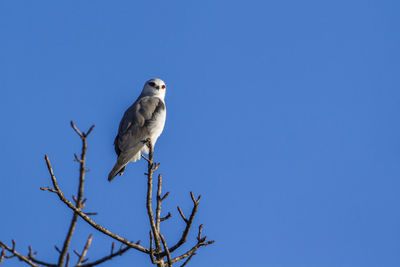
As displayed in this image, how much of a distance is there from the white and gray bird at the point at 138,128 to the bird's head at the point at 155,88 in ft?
2.09

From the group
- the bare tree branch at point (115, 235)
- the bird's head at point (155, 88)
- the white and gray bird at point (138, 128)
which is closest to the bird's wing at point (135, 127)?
the white and gray bird at point (138, 128)

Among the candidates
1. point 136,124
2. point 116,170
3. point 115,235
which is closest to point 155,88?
point 136,124

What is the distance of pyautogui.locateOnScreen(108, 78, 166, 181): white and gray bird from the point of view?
666 cm

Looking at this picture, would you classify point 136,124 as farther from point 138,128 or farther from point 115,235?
point 115,235

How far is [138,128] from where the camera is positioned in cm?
704

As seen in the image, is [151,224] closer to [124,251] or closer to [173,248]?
[173,248]

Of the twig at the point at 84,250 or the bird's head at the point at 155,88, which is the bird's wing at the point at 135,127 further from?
the twig at the point at 84,250

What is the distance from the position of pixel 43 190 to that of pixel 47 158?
0.29 m

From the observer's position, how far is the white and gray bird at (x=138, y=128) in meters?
6.66

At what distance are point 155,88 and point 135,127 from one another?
1576 millimetres

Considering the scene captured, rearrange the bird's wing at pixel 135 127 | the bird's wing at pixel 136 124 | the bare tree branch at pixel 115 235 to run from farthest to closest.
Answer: the bird's wing at pixel 136 124, the bird's wing at pixel 135 127, the bare tree branch at pixel 115 235

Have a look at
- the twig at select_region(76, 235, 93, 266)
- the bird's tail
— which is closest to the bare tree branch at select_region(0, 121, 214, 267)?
the twig at select_region(76, 235, 93, 266)

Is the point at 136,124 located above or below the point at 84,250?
above

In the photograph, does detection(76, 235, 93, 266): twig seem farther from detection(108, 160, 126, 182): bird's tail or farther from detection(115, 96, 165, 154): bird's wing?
detection(115, 96, 165, 154): bird's wing
